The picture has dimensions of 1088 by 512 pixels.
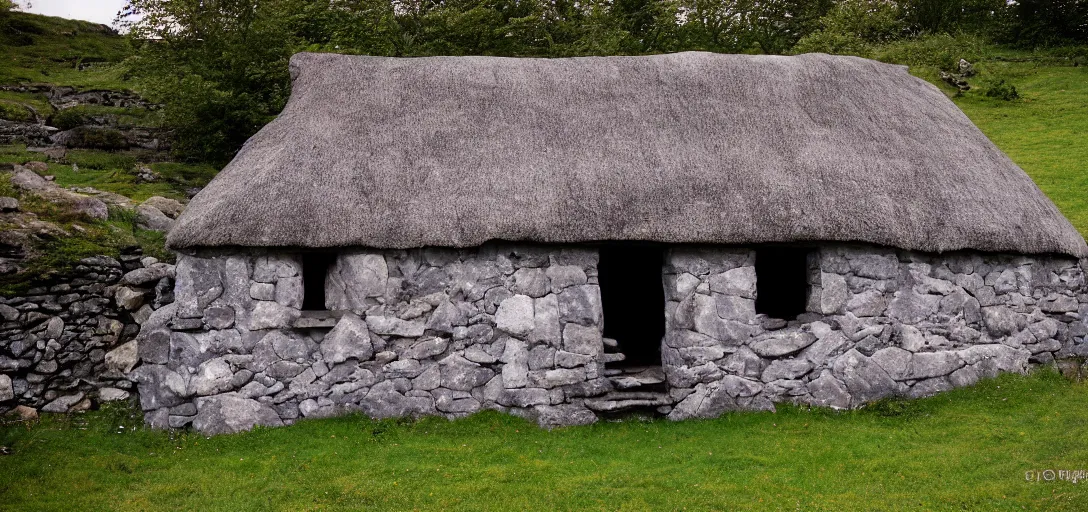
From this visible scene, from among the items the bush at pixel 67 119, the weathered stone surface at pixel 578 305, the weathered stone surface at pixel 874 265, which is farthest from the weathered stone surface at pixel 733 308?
the bush at pixel 67 119

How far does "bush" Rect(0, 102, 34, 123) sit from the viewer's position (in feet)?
61.7

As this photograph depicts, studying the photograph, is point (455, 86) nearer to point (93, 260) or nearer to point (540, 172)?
point (540, 172)

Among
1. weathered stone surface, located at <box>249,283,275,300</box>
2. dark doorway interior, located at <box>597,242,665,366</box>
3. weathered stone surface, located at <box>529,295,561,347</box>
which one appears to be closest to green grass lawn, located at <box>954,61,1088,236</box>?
dark doorway interior, located at <box>597,242,665,366</box>

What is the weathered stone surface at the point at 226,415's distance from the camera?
32.9 ft

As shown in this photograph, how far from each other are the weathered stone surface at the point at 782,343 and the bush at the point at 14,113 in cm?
1809

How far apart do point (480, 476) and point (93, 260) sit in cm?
671

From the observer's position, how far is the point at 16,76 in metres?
22.6

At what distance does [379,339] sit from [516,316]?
1.84 metres

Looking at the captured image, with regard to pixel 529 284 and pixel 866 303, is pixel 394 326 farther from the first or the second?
pixel 866 303

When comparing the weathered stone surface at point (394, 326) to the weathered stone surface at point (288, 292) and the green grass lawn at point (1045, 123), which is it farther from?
the green grass lawn at point (1045, 123)

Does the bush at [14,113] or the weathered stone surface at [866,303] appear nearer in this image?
the weathered stone surface at [866,303]

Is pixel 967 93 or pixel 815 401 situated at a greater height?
pixel 967 93

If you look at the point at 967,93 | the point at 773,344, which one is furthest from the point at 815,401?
the point at 967,93

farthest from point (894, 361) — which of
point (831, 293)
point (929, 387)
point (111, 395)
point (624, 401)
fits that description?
point (111, 395)
